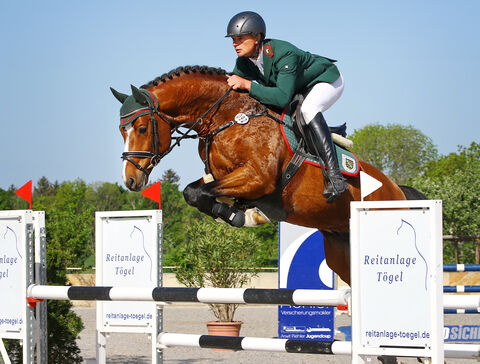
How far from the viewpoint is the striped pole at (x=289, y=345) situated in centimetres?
370

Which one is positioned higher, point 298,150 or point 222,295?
point 298,150

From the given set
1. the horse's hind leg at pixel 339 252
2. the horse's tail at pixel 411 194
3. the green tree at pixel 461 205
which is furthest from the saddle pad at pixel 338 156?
the green tree at pixel 461 205

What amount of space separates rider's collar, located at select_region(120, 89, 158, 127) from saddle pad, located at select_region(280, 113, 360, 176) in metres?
0.84

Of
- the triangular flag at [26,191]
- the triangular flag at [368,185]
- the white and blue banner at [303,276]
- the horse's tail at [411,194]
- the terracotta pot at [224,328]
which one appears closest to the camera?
the triangular flag at [368,185]

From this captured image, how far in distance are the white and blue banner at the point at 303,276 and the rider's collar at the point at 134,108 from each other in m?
2.61

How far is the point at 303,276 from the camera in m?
6.48

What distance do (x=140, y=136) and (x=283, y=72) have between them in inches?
38.1

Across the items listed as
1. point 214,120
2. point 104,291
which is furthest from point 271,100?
point 104,291

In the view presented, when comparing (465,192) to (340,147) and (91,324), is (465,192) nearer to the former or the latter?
(91,324)

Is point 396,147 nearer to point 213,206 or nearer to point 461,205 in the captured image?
point 461,205

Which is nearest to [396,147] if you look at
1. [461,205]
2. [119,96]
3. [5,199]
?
[461,205]

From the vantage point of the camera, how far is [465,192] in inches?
1003

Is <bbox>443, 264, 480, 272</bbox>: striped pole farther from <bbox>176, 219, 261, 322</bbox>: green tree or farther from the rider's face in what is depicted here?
<bbox>176, 219, 261, 322</bbox>: green tree

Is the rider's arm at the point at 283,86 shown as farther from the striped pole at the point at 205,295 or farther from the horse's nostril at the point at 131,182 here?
the striped pole at the point at 205,295
